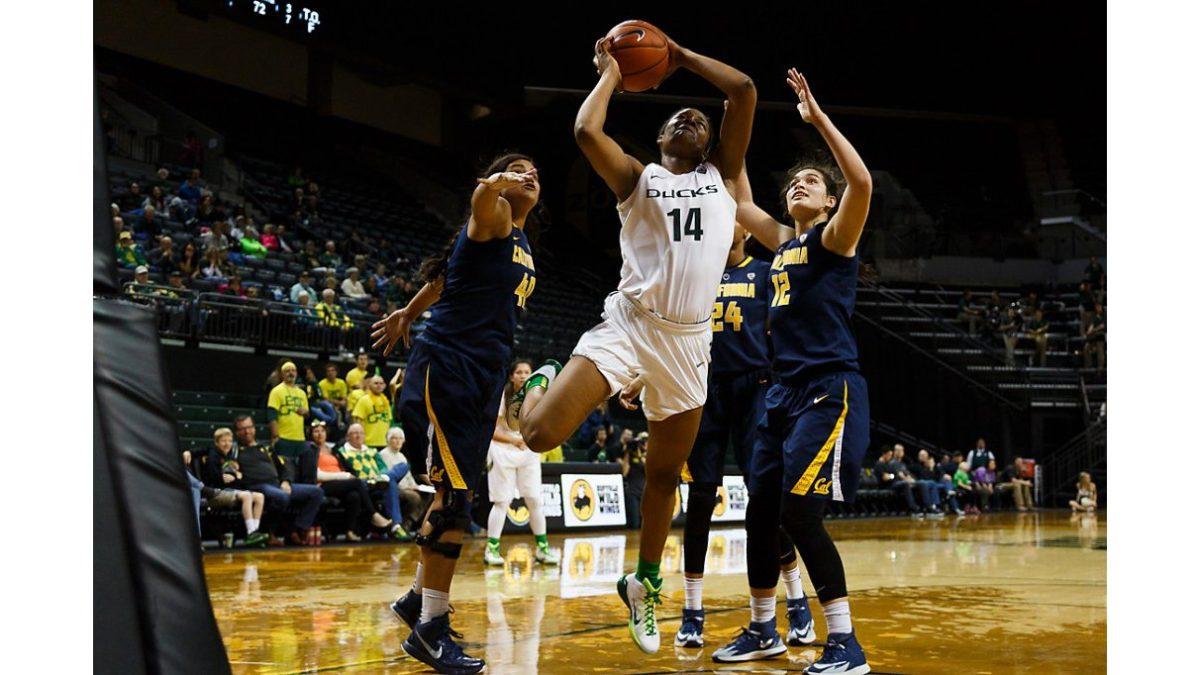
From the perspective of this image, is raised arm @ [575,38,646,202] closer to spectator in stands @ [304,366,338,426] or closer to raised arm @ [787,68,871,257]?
raised arm @ [787,68,871,257]

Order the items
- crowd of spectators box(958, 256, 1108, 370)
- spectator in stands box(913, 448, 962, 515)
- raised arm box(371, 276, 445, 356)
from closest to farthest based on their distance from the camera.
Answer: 1. raised arm box(371, 276, 445, 356)
2. spectator in stands box(913, 448, 962, 515)
3. crowd of spectators box(958, 256, 1108, 370)

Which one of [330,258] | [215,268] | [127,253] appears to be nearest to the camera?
[127,253]

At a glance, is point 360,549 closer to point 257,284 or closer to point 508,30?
point 257,284

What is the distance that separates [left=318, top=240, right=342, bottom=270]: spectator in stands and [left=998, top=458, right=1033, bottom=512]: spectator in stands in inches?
548

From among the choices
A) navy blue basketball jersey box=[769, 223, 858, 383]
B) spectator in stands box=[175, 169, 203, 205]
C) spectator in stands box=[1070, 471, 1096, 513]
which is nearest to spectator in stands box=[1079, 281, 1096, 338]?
spectator in stands box=[1070, 471, 1096, 513]

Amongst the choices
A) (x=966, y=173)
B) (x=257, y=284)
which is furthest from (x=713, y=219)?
(x=966, y=173)

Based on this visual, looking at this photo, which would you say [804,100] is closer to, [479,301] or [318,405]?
[479,301]

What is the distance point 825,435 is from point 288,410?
28.6 ft

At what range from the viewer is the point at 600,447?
50.9 ft

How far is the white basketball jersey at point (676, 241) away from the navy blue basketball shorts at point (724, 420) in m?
0.95

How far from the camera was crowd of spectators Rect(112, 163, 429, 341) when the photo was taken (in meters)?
15.7

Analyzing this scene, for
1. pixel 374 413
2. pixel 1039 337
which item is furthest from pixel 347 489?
pixel 1039 337

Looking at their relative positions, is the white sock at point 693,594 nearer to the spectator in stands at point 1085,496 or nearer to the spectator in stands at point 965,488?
the spectator in stands at point 965,488

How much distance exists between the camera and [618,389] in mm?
4410
